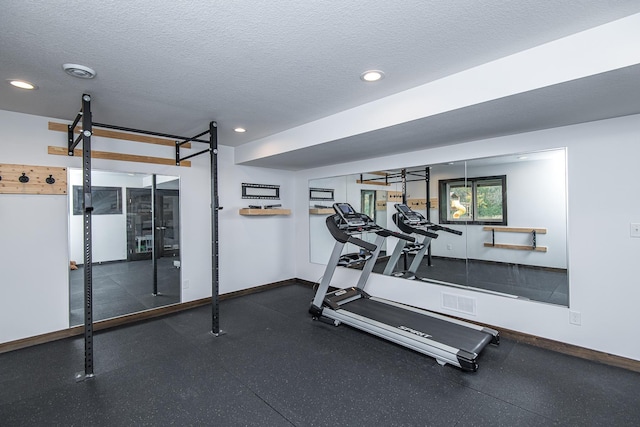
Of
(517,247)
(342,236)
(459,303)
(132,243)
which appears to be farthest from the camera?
(132,243)

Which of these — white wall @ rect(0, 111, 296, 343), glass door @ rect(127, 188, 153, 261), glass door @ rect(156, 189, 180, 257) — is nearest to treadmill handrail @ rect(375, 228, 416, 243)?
white wall @ rect(0, 111, 296, 343)

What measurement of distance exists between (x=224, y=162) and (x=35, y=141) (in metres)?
2.23

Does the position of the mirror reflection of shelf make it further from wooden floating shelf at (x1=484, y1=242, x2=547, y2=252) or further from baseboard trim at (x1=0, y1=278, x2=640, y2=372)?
baseboard trim at (x1=0, y1=278, x2=640, y2=372)

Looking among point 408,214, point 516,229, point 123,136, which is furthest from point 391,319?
point 123,136

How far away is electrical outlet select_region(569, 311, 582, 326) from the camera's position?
281 cm

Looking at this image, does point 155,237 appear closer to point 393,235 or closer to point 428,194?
point 393,235

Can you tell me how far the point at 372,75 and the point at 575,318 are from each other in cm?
293

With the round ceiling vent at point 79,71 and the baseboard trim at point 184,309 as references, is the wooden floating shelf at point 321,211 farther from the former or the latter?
the round ceiling vent at point 79,71

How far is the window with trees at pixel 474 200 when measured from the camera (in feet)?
11.2

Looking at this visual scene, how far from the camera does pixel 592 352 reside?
2729 mm

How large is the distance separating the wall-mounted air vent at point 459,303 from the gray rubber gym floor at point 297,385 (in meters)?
0.49

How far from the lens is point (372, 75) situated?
7.84 feet

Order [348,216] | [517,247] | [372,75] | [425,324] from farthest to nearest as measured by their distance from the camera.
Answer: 1. [348,216]
2. [517,247]
3. [425,324]
4. [372,75]

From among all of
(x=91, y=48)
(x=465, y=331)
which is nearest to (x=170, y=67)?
(x=91, y=48)
